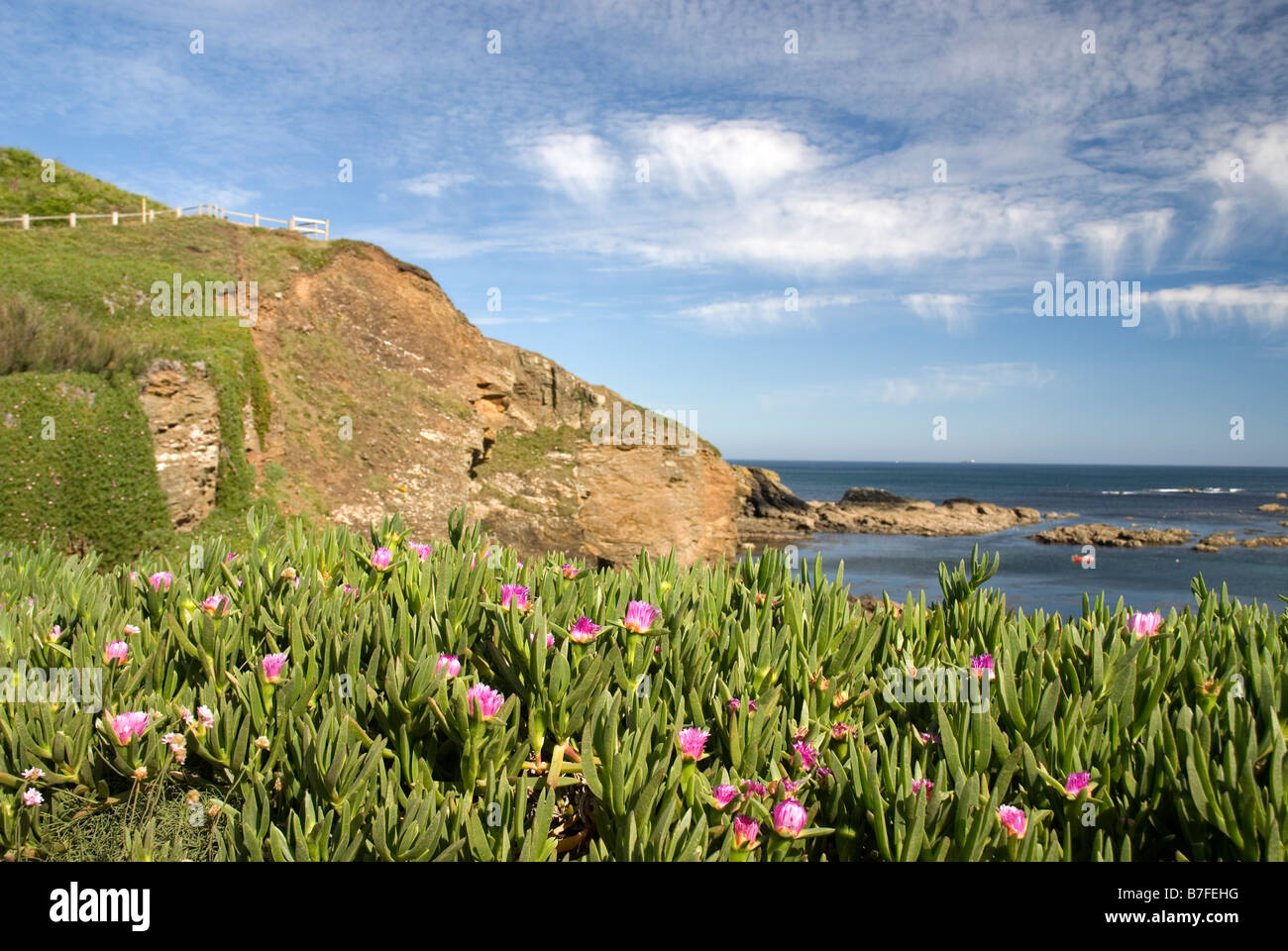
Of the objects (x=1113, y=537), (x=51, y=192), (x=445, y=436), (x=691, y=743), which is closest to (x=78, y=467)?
(x=445, y=436)

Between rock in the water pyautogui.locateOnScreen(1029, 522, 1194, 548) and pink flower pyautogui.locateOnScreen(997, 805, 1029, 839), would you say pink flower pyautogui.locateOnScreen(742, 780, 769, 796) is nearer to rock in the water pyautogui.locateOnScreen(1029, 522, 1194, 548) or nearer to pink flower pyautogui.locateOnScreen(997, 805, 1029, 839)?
pink flower pyautogui.locateOnScreen(997, 805, 1029, 839)

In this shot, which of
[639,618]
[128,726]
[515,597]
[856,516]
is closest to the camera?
[128,726]

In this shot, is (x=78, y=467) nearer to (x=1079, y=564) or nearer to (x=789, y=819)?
(x=789, y=819)

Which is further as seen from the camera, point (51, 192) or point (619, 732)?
point (51, 192)

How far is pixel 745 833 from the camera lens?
168 centimetres

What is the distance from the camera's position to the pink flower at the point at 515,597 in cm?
244

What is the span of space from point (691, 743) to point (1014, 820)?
0.68 metres

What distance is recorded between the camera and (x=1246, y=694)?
227 cm

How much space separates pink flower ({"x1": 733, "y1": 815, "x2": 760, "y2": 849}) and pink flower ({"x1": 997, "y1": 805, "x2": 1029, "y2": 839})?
19.7 inches

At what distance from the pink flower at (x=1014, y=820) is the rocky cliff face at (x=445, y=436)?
61.2 feet

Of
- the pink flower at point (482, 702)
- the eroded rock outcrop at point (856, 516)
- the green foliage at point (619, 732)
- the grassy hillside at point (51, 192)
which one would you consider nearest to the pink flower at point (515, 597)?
the green foliage at point (619, 732)

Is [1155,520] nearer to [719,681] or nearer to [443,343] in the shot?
[443,343]

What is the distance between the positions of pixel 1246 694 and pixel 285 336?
22336 millimetres

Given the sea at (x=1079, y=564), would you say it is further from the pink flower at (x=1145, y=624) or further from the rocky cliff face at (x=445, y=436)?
the pink flower at (x=1145, y=624)
